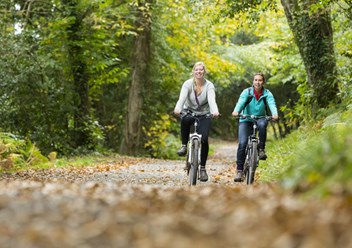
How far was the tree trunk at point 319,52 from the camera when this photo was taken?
17.1 metres

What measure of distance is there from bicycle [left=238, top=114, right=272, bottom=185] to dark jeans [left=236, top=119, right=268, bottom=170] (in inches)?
2.8

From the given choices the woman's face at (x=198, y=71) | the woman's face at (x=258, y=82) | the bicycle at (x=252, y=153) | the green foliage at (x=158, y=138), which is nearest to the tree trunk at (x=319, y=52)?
the woman's face at (x=258, y=82)

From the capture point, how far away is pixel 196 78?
35.4 feet

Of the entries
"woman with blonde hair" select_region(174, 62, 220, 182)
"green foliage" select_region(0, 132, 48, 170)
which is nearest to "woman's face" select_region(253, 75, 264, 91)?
"woman with blonde hair" select_region(174, 62, 220, 182)

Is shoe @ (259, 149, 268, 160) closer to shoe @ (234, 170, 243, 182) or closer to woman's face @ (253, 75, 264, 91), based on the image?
shoe @ (234, 170, 243, 182)

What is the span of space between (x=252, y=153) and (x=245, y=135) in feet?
1.53

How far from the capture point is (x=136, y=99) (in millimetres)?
25328

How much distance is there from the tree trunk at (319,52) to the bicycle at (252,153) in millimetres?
6727

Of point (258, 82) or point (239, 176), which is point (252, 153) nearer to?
point (239, 176)

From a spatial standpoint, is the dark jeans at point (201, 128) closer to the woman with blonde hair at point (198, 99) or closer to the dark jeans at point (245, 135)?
the woman with blonde hair at point (198, 99)

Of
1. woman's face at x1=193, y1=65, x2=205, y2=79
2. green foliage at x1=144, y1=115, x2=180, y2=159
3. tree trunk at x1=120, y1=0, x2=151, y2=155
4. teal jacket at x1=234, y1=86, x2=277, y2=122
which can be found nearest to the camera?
A: woman's face at x1=193, y1=65, x2=205, y2=79

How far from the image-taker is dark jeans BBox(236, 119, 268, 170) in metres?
10.7

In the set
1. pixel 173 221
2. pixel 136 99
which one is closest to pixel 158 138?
pixel 136 99

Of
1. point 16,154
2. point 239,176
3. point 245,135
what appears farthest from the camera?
point 16,154
